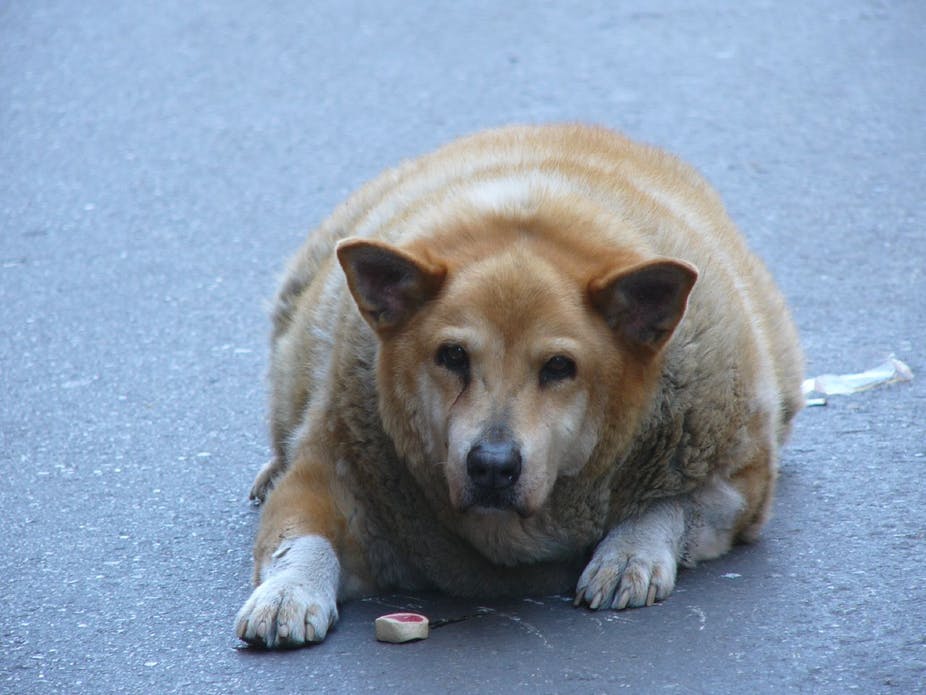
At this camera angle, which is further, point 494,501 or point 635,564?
point 635,564

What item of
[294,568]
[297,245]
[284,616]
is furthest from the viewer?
[297,245]

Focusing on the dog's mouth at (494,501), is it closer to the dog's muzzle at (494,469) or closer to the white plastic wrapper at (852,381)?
the dog's muzzle at (494,469)

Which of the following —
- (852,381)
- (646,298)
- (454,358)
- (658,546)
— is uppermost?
(646,298)

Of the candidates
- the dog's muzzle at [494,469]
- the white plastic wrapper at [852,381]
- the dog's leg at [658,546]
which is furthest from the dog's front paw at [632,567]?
the white plastic wrapper at [852,381]

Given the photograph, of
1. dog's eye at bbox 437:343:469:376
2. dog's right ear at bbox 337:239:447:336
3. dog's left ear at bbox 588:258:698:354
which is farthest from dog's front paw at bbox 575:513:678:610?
dog's right ear at bbox 337:239:447:336

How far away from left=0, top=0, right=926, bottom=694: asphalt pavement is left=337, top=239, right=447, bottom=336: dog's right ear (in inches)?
32.3

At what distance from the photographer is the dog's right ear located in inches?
154

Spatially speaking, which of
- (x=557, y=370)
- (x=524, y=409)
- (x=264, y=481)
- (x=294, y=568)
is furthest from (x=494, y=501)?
(x=264, y=481)

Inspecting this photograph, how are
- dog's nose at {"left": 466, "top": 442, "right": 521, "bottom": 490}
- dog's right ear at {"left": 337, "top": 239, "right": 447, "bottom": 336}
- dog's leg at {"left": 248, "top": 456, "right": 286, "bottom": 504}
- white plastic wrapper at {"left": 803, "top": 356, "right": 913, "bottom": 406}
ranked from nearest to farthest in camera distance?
1. dog's nose at {"left": 466, "top": 442, "right": 521, "bottom": 490}
2. dog's right ear at {"left": 337, "top": 239, "right": 447, "bottom": 336}
3. dog's leg at {"left": 248, "top": 456, "right": 286, "bottom": 504}
4. white plastic wrapper at {"left": 803, "top": 356, "right": 913, "bottom": 406}

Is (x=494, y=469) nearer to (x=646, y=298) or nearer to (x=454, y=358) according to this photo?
(x=454, y=358)

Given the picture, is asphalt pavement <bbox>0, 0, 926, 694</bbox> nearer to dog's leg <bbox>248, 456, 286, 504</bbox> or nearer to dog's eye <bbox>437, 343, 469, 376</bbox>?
dog's leg <bbox>248, 456, 286, 504</bbox>

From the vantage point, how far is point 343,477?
426cm

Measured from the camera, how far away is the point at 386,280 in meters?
3.99

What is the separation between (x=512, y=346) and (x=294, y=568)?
847 millimetres
